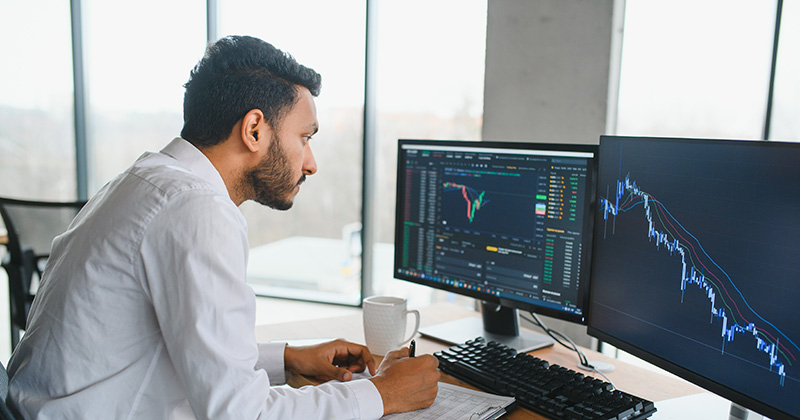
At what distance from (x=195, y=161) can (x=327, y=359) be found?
0.50 meters

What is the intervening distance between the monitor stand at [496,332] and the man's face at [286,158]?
549mm

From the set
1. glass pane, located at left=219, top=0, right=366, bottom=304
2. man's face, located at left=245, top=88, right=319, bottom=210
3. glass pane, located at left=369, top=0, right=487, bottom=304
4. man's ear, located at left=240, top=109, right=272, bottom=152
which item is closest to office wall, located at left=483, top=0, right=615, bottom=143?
glass pane, located at left=369, top=0, right=487, bottom=304

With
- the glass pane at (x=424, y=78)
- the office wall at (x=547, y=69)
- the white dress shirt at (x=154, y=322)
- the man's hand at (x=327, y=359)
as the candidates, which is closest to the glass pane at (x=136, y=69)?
the glass pane at (x=424, y=78)

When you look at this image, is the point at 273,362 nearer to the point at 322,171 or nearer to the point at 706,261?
the point at 706,261

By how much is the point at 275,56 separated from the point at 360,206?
87.2 inches

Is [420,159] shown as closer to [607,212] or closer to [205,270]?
[607,212]

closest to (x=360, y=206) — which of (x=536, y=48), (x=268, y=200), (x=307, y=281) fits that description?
(x=307, y=281)

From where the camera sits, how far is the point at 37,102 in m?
3.62

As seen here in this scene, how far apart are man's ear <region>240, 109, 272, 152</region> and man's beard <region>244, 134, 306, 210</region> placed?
0.02 metres

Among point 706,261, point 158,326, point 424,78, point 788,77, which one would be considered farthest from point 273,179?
point 424,78

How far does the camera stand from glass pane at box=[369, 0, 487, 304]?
3039 millimetres

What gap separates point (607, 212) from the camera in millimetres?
1180

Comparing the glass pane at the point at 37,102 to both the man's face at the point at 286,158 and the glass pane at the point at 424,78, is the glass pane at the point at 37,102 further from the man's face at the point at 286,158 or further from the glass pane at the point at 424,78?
the man's face at the point at 286,158

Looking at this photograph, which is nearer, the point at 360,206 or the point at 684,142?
the point at 684,142
